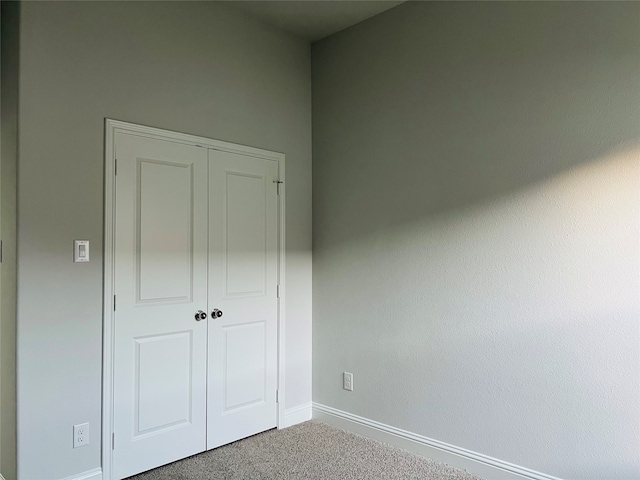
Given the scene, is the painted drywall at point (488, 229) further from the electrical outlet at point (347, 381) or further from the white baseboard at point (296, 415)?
the white baseboard at point (296, 415)

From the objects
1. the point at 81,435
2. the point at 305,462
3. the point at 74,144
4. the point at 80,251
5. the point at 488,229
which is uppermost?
the point at 74,144

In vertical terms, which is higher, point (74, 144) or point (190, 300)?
point (74, 144)

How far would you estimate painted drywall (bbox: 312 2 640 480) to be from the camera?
223cm

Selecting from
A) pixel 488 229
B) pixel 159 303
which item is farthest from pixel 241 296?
pixel 488 229

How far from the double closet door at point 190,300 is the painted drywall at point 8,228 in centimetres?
47

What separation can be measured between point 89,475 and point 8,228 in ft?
4.39

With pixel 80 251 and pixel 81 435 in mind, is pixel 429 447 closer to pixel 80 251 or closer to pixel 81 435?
pixel 81 435

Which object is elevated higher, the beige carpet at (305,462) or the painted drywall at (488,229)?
the painted drywall at (488,229)

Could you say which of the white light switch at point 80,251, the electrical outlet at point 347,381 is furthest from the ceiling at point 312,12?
the electrical outlet at point 347,381

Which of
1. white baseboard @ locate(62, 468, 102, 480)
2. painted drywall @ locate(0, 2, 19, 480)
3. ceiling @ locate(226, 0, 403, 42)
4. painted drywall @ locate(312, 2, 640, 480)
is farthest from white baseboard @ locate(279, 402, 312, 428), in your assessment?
ceiling @ locate(226, 0, 403, 42)

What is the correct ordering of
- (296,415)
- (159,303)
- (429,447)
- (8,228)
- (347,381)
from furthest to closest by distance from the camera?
(296,415), (347,381), (429,447), (159,303), (8,228)

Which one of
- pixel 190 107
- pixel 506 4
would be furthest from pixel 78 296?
pixel 506 4

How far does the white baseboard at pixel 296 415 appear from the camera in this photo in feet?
11.2

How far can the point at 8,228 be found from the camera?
239 centimetres
